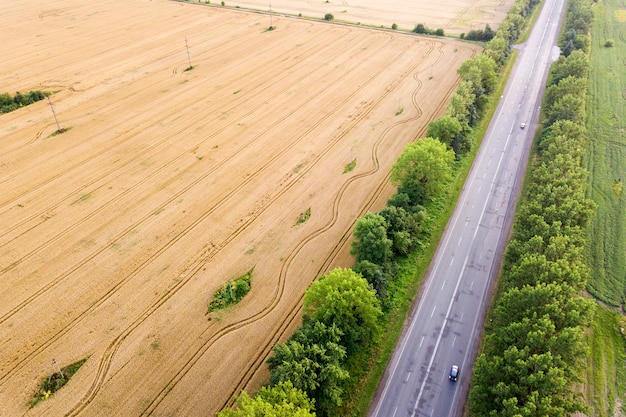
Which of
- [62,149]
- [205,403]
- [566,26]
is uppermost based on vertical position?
[566,26]

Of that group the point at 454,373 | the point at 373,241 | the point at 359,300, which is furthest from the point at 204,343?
the point at 454,373

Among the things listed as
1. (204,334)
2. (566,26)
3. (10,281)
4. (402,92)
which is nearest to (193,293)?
(204,334)

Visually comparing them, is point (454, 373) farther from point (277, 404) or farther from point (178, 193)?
point (178, 193)

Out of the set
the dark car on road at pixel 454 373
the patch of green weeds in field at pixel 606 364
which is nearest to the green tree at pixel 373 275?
the dark car on road at pixel 454 373

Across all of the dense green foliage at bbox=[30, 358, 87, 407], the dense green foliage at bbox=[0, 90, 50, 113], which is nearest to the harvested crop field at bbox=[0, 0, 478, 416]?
the dense green foliage at bbox=[30, 358, 87, 407]

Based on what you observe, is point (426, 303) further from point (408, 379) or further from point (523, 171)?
A: point (523, 171)

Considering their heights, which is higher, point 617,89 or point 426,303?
point 617,89
